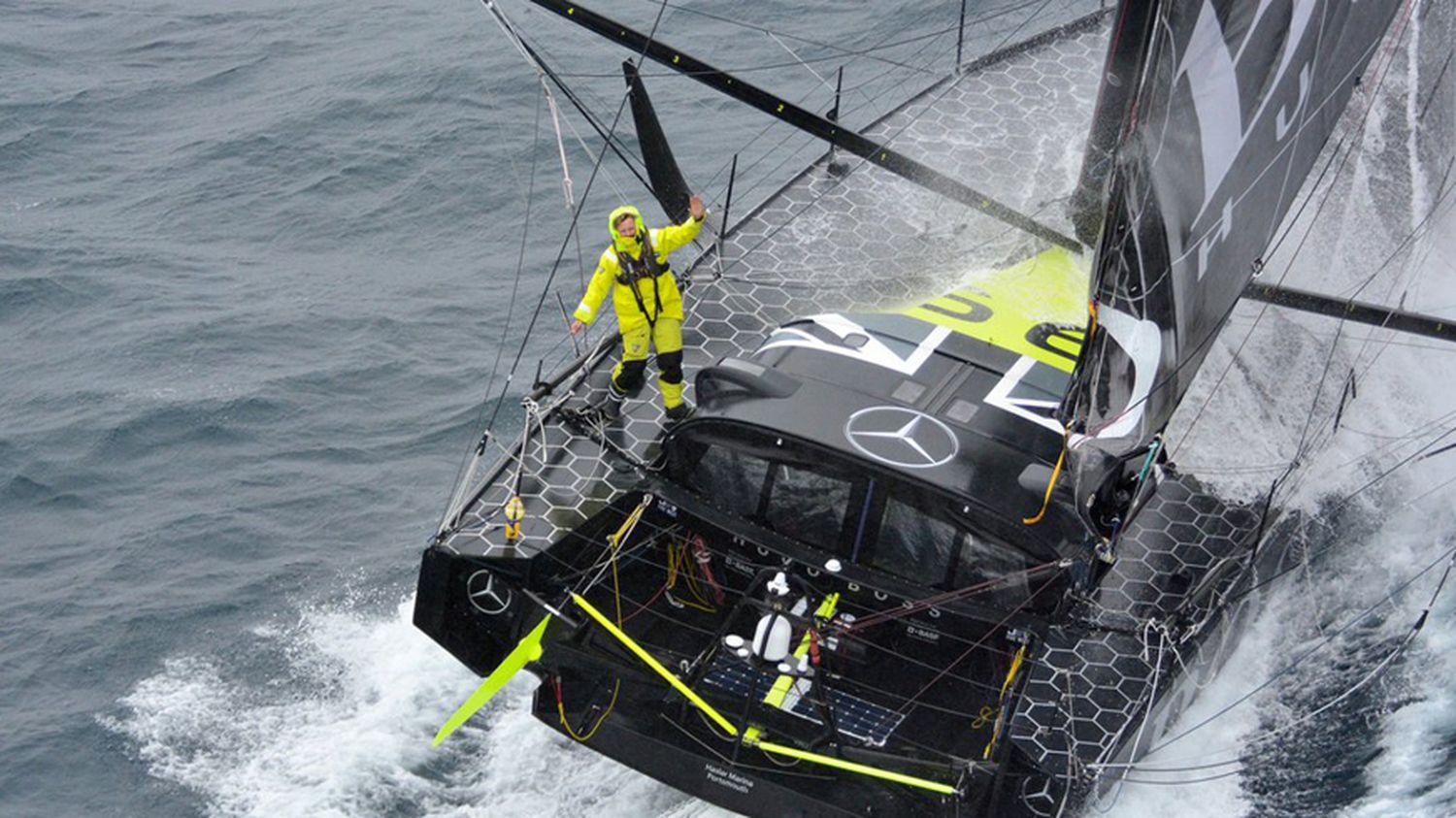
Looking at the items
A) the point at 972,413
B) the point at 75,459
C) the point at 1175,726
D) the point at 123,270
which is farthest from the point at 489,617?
the point at 123,270

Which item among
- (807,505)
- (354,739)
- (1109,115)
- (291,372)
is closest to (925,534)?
(807,505)

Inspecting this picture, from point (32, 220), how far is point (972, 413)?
11.2 m

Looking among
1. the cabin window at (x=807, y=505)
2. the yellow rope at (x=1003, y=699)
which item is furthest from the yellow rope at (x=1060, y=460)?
the cabin window at (x=807, y=505)

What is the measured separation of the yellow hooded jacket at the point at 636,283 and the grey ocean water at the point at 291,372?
268cm

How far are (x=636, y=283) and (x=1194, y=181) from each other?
3939mm

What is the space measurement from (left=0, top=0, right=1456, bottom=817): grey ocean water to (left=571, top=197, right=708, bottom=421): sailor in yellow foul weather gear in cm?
235

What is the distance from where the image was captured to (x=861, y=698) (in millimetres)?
11141

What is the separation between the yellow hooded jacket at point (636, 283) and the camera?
38.5 feet

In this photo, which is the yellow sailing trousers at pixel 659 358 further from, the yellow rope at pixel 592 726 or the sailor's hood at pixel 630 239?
the yellow rope at pixel 592 726

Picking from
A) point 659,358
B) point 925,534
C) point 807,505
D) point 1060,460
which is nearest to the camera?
point 1060,460

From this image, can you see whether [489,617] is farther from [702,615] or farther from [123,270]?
[123,270]

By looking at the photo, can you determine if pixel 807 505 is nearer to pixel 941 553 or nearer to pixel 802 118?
pixel 941 553

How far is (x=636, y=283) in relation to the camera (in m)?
11.9

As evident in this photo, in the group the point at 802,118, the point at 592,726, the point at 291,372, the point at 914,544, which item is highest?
the point at 802,118
